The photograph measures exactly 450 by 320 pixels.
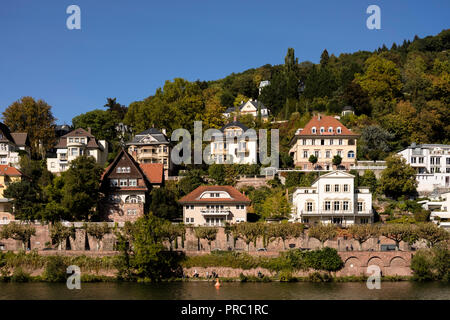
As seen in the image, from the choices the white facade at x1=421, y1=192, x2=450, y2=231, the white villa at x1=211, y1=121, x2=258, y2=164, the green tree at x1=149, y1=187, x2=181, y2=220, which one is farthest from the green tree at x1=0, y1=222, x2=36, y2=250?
the white facade at x1=421, y1=192, x2=450, y2=231

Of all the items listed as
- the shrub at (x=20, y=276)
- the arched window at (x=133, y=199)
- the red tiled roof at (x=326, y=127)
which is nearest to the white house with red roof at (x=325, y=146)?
the red tiled roof at (x=326, y=127)

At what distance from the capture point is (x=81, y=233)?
58.6 meters

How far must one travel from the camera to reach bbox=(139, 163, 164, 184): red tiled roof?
70.4 meters

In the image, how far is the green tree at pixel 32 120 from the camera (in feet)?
281

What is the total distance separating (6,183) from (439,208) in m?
51.7

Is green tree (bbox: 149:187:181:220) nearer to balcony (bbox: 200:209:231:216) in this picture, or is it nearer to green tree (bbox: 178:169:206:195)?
balcony (bbox: 200:209:231:216)

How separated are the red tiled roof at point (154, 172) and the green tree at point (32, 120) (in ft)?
71.9

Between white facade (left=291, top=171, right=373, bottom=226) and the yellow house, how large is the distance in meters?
33.1

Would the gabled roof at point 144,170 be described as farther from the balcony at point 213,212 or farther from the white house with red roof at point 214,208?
the balcony at point 213,212

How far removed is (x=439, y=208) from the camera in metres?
65.9

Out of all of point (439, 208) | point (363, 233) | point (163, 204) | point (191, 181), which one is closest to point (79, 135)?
point (191, 181)

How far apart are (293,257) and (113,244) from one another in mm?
18770

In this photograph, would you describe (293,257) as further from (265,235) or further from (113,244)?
(113,244)
